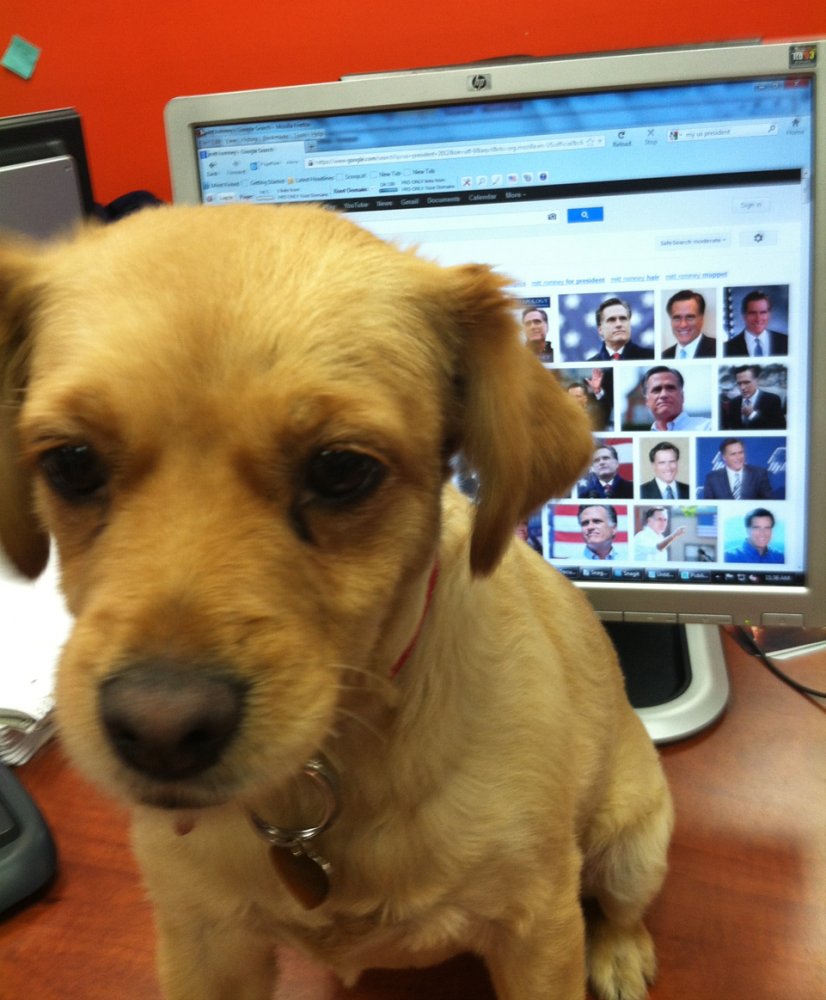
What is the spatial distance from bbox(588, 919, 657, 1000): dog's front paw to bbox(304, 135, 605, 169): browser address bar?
2.61 feet

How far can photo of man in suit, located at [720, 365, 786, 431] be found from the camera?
87 centimetres

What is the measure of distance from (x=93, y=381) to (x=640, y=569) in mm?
707

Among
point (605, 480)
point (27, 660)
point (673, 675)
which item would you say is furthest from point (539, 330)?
point (27, 660)

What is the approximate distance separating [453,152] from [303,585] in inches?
23.6

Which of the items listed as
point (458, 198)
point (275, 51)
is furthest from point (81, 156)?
point (275, 51)

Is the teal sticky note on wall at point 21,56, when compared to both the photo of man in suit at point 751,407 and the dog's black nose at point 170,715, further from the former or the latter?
the dog's black nose at point 170,715

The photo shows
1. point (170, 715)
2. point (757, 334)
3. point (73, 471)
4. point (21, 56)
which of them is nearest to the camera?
point (170, 715)

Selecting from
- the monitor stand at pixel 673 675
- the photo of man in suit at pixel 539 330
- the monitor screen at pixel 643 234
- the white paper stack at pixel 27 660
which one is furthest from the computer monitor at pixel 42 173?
the monitor stand at pixel 673 675

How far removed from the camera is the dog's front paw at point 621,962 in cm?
71

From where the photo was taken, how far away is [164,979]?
653 millimetres

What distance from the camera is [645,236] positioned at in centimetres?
86

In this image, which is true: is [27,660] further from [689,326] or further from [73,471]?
[689,326]

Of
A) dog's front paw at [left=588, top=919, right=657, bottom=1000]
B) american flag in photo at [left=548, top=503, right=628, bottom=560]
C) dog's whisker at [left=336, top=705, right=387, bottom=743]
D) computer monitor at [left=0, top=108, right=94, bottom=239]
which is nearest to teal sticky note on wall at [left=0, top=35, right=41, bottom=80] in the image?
computer monitor at [left=0, top=108, right=94, bottom=239]

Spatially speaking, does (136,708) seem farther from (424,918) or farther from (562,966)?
(562,966)
